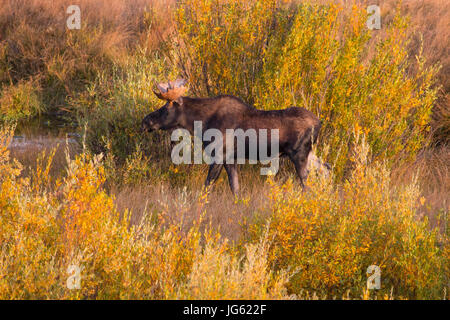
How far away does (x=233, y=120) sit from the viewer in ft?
21.8

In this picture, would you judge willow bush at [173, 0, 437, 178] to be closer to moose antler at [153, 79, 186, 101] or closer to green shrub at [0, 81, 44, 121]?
moose antler at [153, 79, 186, 101]

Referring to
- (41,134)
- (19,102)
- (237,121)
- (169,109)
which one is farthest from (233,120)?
(19,102)

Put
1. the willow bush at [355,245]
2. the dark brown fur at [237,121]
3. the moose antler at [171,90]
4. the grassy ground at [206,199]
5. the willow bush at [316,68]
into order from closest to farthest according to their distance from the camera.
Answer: the grassy ground at [206,199] → the willow bush at [355,245] → the dark brown fur at [237,121] → the moose antler at [171,90] → the willow bush at [316,68]

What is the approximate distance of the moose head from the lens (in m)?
6.66

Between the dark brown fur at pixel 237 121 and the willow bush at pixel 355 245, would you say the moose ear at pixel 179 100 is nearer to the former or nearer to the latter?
the dark brown fur at pixel 237 121

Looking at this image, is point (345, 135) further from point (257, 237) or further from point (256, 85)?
point (257, 237)

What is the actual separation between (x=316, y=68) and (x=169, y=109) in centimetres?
203

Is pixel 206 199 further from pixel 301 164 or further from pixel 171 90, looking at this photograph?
pixel 171 90

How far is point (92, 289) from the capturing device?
4.30m

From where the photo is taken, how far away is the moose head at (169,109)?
6656 millimetres

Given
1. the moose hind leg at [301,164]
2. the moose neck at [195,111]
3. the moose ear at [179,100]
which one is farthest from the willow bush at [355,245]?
the moose ear at [179,100]

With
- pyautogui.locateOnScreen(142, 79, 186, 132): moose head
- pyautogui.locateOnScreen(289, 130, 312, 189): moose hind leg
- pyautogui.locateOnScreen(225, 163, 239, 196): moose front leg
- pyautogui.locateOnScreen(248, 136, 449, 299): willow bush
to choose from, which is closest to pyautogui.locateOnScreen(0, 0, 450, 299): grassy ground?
pyautogui.locateOnScreen(248, 136, 449, 299): willow bush
